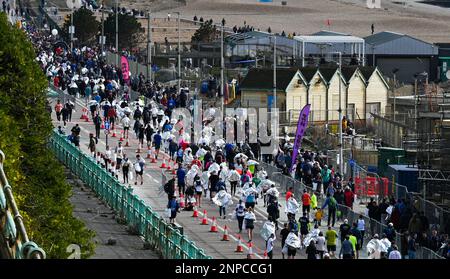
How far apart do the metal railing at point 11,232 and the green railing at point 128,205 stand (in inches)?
664

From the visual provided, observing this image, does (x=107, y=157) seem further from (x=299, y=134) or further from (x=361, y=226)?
(x=361, y=226)

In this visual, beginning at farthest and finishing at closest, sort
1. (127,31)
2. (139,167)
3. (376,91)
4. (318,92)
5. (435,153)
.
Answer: (127,31)
(376,91)
(318,92)
(139,167)
(435,153)

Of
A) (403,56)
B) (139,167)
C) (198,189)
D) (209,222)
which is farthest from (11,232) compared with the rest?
(403,56)

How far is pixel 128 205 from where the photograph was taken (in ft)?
148

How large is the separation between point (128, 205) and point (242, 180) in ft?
17.6

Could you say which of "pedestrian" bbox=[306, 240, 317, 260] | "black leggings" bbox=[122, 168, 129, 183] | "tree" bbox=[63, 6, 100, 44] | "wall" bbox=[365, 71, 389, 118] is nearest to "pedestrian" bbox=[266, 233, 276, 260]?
"pedestrian" bbox=[306, 240, 317, 260]

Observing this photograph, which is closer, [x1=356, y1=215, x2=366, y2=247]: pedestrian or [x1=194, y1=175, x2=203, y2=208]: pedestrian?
[x1=356, y1=215, x2=366, y2=247]: pedestrian

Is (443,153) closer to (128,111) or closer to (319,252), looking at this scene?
(319,252)

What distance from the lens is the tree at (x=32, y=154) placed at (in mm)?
32906

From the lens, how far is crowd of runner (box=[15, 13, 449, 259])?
39.5 meters

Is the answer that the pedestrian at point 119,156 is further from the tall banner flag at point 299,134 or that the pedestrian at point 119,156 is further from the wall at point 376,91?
the wall at point 376,91

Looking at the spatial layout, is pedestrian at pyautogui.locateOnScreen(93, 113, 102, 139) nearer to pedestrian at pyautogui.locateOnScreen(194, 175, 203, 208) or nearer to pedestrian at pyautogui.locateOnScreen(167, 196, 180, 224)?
pedestrian at pyautogui.locateOnScreen(194, 175, 203, 208)

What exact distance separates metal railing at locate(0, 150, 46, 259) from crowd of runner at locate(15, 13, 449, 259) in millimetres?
20714
